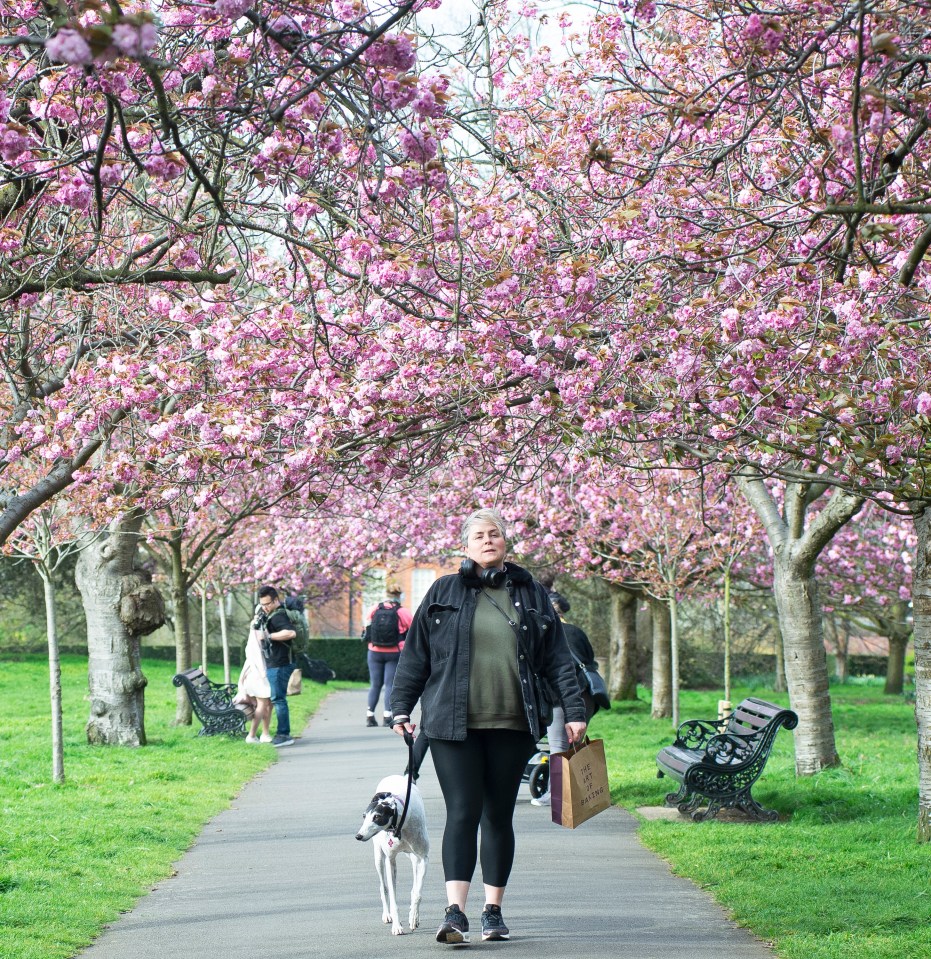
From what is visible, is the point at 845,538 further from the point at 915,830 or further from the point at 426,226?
the point at 426,226

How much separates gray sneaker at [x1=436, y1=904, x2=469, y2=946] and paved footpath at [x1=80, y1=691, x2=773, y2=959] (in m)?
0.04

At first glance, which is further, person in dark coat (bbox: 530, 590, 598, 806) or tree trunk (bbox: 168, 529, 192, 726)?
tree trunk (bbox: 168, 529, 192, 726)

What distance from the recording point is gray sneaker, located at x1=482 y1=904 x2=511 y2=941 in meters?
6.20

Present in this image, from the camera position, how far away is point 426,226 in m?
7.33

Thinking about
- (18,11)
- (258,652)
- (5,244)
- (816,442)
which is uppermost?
(18,11)

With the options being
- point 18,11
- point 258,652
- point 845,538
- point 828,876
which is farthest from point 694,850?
point 845,538

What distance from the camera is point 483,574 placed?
661cm

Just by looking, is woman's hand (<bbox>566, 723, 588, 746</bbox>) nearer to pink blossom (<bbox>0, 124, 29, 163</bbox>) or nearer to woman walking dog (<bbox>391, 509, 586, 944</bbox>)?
woman walking dog (<bbox>391, 509, 586, 944</bbox>)

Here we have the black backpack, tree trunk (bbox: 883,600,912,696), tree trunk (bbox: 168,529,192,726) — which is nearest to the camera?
tree trunk (bbox: 168,529,192,726)

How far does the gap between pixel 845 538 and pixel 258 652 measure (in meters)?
14.4

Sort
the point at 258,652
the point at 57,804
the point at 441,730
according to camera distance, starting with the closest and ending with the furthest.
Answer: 1. the point at 441,730
2. the point at 57,804
3. the point at 258,652

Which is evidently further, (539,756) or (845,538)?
(845,538)

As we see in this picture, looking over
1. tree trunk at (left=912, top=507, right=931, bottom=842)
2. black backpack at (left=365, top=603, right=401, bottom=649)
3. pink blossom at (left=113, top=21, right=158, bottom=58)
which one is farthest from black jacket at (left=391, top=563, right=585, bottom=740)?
black backpack at (left=365, top=603, right=401, bottom=649)

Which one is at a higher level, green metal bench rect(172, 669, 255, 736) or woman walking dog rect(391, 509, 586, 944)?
woman walking dog rect(391, 509, 586, 944)
